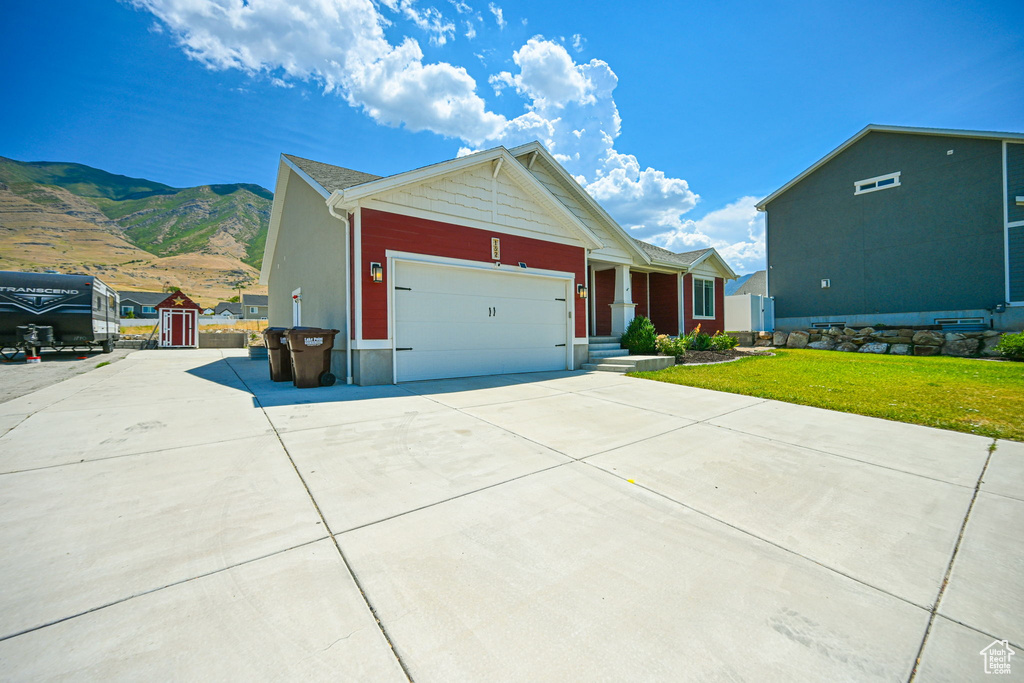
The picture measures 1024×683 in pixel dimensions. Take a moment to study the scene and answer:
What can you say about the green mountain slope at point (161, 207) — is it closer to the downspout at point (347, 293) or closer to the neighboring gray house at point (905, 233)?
the downspout at point (347, 293)

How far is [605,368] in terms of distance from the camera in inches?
368

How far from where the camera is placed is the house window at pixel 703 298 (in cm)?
1441

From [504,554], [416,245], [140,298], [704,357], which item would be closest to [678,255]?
[704,357]

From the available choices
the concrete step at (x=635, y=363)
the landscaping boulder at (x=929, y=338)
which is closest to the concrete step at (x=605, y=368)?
the concrete step at (x=635, y=363)

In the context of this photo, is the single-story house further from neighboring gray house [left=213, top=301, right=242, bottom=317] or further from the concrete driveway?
neighboring gray house [left=213, top=301, right=242, bottom=317]

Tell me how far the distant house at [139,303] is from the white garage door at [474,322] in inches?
2336

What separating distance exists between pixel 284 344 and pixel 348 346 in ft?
5.12

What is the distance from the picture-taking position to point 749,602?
162 centimetres

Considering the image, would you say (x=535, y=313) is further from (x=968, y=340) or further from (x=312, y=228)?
(x=968, y=340)

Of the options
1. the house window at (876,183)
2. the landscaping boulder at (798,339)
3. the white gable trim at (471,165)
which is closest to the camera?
the white gable trim at (471,165)

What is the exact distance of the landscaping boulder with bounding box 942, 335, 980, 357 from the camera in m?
11.5

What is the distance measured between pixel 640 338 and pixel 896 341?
970 centimetres

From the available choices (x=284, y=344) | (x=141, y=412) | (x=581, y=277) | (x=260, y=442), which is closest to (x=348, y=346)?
(x=284, y=344)

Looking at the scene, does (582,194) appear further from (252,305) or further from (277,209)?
(252,305)
